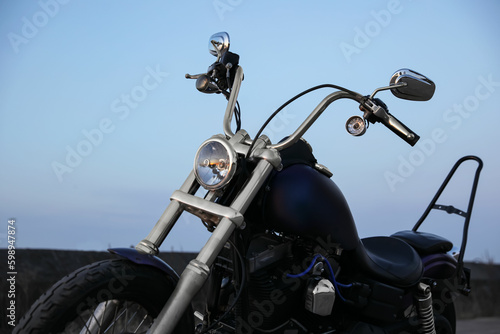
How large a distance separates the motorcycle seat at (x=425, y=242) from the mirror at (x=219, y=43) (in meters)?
1.77

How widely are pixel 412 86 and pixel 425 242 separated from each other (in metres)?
1.34

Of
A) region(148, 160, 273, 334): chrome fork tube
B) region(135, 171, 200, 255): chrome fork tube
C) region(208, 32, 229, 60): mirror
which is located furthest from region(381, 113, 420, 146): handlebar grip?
region(135, 171, 200, 255): chrome fork tube

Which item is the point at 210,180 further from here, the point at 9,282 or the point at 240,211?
the point at 9,282

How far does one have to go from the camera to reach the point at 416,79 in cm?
252

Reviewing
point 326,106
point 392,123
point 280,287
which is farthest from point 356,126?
point 280,287

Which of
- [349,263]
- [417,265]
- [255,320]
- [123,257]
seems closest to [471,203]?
[417,265]

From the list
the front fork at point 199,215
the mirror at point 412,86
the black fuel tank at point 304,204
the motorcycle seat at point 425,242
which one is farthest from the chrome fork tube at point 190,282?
the motorcycle seat at point 425,242

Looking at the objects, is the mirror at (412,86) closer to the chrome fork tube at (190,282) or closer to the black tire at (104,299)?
the chrome fork tube at (190,282)

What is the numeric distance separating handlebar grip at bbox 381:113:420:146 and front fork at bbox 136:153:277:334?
72 cm

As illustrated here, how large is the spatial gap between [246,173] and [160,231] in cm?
43

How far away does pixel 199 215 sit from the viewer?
7.07 feet

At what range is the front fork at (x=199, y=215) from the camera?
1.94 metres

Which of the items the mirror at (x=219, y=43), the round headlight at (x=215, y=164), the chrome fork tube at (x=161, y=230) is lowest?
the chrome fork tube at (x=161, y=230)

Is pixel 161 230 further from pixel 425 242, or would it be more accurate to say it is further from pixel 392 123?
pixel 425 242
